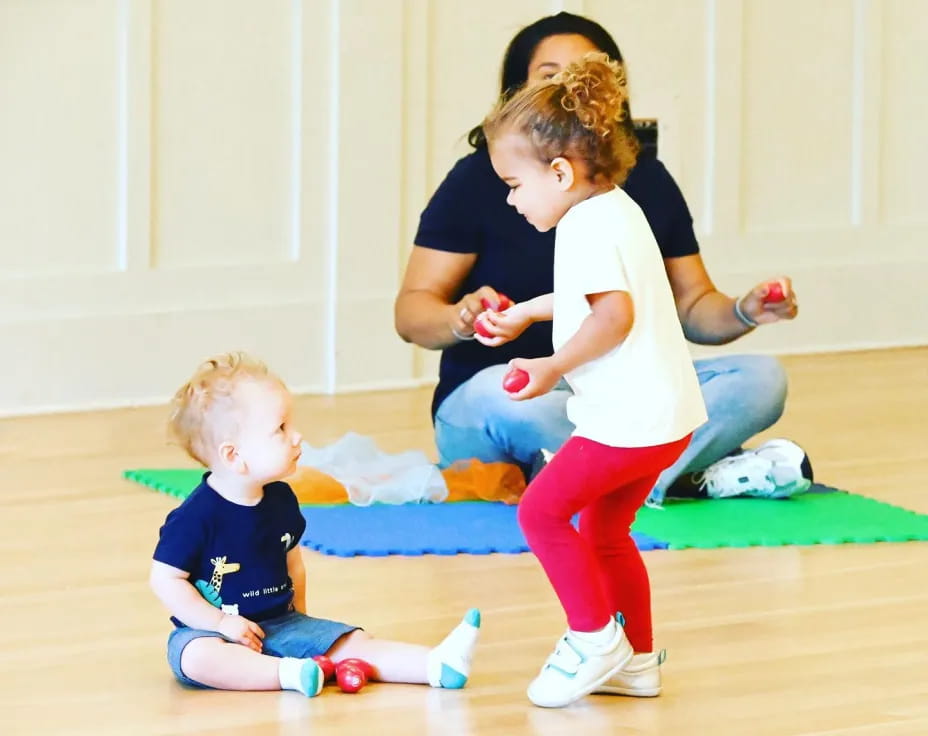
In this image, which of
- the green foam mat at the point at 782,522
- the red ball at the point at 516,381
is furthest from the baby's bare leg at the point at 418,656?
the green foam mat at the point at 782,522

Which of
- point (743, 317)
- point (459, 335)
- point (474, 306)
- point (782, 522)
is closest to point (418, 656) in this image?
point (474, 306)

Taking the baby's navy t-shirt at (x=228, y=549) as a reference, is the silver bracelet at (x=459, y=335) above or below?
above

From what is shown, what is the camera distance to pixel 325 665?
1702mm

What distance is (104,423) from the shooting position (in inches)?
130

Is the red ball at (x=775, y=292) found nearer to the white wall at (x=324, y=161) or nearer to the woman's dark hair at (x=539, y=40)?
the woman's dark hair at (x=539, y=40)

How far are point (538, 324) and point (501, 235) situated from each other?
6.0 inches

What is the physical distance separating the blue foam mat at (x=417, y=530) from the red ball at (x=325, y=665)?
22.3 inches

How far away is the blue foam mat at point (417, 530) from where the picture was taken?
90.8 inches

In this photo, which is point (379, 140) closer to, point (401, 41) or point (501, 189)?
point (401, 41)

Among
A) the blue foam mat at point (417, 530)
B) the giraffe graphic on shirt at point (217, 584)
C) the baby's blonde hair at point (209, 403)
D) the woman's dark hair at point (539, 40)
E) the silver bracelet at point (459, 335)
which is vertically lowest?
the blue foam mat at point (417, 530)

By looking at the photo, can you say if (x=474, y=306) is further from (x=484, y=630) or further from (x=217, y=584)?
(x=217, y=584)

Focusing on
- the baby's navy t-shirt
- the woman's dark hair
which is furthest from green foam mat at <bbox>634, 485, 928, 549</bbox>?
the baby's navy t-shirt

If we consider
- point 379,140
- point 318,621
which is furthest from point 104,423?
point 318,621

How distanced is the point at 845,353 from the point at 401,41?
1.46 meters
